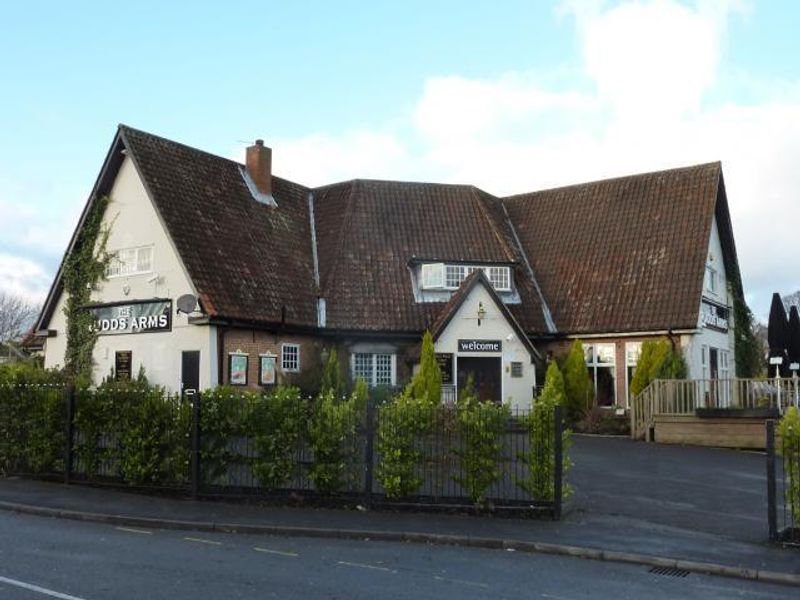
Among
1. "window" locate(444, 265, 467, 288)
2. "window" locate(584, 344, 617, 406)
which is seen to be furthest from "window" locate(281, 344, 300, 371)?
"window" locate(584, 344, 617, 406)

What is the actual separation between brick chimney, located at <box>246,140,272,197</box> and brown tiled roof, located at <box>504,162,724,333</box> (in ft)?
35.5

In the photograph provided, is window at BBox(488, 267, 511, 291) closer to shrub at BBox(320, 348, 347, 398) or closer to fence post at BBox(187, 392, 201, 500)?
shrub at BBox(320, 348, 347, 398)

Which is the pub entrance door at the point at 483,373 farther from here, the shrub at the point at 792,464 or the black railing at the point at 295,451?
the shrub at the point at 792,464

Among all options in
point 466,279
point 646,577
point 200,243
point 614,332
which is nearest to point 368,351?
point 466,279

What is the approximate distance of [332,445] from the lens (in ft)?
45.3

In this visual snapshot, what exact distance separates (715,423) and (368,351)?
1154cm

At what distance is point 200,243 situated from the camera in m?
26.8

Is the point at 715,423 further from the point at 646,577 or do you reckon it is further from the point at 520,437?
the point at 646,577

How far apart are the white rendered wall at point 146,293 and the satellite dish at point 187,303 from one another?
11.2 inches

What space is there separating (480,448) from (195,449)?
15.6 feet

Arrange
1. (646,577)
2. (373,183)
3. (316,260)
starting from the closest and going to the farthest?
(646,577) < (316,260) < (373,183)

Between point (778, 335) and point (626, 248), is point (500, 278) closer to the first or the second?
point (626, 248)

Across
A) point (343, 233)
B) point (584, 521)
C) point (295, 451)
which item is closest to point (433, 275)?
point (343, 233)

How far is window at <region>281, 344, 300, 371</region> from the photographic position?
91.9 ft
